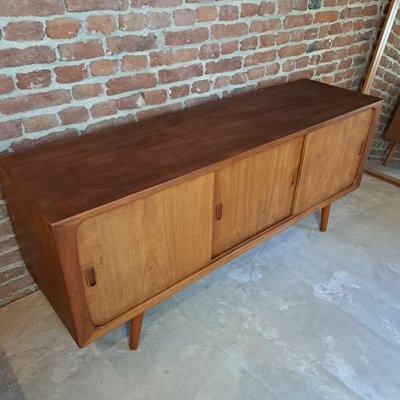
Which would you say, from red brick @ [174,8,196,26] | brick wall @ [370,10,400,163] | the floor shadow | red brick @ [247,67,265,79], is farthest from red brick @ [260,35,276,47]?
the floor shadow

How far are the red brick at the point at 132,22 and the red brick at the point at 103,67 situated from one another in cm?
13

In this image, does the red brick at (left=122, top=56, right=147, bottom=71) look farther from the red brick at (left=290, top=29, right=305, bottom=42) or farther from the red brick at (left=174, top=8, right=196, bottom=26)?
the red brick at (left=290, top=29, right=305, bottom=42)

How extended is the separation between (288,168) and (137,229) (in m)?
0.73

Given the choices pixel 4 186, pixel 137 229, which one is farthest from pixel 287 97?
pixel 4 186

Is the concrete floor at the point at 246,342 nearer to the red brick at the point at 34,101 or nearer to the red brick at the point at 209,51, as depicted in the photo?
the red brick at the point at 34,101

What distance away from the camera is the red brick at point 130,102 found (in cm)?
148

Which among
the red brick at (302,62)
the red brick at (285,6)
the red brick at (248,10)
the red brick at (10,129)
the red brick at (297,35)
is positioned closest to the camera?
the red brick at (10,129)

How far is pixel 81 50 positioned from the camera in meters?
1.29

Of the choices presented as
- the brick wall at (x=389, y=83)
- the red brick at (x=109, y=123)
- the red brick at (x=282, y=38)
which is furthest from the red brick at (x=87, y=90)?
the brick wall at (x=389, y=83)

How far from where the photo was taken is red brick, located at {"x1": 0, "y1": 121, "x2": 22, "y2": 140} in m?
1.25

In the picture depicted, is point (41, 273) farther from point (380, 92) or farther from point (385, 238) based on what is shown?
point (380, 92)

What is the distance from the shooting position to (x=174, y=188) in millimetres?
1152

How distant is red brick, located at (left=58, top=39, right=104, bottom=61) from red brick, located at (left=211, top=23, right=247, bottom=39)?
54 cm

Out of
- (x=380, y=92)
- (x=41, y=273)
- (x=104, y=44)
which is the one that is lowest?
(x=41, y=273)
